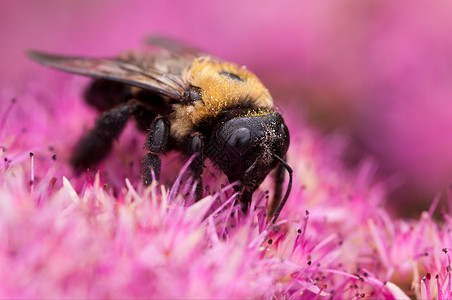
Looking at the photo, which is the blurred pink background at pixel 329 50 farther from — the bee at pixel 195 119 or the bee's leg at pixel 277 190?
the bee's leg at pixel 277 190

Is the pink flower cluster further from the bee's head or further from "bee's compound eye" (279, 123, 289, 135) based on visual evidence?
"bee's compound eye" (279, 123, 289, 135)

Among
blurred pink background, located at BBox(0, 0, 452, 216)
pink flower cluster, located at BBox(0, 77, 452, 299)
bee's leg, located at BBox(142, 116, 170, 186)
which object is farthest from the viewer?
blurred pink background, located at BBox(0, 0, 452, 216)

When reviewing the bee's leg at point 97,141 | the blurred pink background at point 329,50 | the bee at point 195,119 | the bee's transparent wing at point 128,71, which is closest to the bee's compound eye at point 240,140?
the bee at point 195,119

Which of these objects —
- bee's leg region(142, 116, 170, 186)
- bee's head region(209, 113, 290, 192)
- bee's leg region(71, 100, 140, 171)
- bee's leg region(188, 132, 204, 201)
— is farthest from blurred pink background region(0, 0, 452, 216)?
bee's head region(209, 113, 290, 192)

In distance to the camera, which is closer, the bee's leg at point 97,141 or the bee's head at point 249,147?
the bee's head at point 249,147

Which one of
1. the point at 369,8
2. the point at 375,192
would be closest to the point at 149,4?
the point at 369,8

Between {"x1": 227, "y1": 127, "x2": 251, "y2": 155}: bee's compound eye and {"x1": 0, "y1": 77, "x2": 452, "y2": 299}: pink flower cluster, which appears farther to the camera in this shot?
{"x1": 227, "y1": 127, "x2": 251, "y2": 155}: bee's compound eye

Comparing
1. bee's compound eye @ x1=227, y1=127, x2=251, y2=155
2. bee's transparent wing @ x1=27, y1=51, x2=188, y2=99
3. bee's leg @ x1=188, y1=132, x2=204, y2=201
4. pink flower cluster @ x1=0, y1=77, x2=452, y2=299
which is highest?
bee's transparent wing @ x1=27, y1=51, x2=188, y2=99
